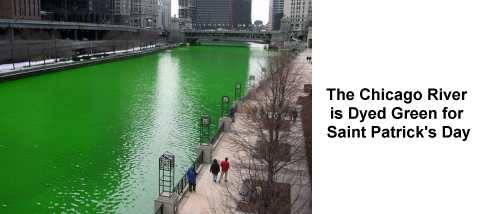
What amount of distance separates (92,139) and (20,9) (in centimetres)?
4594

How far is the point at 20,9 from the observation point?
54.8 metres

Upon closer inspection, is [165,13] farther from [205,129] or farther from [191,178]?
[191,178]

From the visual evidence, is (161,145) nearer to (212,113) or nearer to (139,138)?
(139,138)

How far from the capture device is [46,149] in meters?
15.2

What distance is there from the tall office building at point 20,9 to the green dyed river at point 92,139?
24.2m

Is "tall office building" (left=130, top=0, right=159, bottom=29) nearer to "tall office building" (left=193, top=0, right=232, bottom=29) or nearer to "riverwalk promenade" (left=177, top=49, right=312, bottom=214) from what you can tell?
"tall office building" (left=193, top=0, right=232, bottom=29)

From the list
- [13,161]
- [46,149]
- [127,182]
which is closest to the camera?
[127,182]

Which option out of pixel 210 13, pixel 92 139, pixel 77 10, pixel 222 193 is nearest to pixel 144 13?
pixel 210 13

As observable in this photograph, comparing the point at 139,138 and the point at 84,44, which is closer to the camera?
the point at 139,138

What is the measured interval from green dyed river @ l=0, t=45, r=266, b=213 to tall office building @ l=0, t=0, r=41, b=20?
2421cm

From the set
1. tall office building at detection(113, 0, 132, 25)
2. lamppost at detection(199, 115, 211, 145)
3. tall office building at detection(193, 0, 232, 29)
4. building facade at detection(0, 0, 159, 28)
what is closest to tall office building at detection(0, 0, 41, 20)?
building facade at detection(0, 0, 159, 28)
